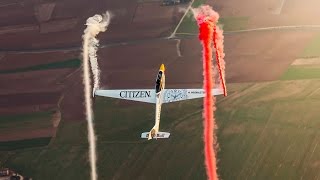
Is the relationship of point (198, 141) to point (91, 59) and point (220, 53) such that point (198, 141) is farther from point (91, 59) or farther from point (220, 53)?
point (91, 59)

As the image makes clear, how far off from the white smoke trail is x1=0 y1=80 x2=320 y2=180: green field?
147 centimetres

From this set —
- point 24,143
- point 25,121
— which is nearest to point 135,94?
point 24,143

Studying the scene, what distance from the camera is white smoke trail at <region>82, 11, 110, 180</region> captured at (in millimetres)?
104175

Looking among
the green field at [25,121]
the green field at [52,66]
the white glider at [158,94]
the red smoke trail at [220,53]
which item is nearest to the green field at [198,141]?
the red smoke trail at [220,53]

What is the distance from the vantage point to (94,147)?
10450cm

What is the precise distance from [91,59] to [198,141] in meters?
41.9

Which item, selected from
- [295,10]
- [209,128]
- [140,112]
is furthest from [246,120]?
[295,10]

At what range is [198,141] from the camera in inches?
3996

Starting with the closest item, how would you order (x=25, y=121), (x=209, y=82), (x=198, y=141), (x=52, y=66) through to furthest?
1. (x=198, y=141)
2. (x=209, y=82)
3. (x=25, y=121)
4. (x=52, y=66)

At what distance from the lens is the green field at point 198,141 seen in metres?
96.2

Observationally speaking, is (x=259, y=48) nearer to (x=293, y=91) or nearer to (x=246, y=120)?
(x=293, y=91)

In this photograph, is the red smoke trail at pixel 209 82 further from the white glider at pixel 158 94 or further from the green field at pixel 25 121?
the green field at pixel 25 121

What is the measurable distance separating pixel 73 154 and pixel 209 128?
96.1ft

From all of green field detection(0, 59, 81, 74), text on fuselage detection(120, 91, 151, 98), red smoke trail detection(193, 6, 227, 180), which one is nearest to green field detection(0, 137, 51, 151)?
text on fuselage detection(120, 91, 151, 98)
